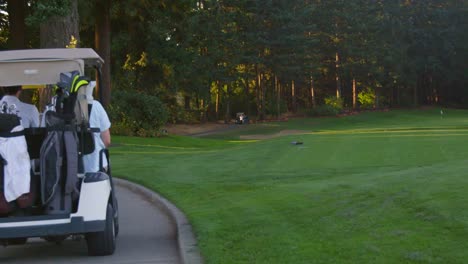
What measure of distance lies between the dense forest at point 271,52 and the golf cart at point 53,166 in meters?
27.3

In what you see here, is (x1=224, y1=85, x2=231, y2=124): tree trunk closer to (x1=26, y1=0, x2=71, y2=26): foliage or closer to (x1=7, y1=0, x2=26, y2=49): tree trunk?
(x1=7, y1=0, x2=26, y2=49): tree trunk

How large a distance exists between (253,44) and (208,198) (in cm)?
6081

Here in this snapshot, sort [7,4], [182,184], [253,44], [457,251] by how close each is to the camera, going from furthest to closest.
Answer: [253,44]
[7,4]
[182,184]
[457,251]

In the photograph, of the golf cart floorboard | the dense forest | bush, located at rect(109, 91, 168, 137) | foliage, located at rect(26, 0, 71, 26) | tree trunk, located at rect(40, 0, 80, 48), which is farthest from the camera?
the dense forest

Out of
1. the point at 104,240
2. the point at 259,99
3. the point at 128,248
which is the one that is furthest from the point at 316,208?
the point at 259,99

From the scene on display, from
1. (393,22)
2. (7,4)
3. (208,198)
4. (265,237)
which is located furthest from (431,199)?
(393,22)

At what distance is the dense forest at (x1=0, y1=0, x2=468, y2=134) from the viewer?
4169 cm

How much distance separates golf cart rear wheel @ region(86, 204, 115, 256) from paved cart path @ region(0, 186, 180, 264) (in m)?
0.09

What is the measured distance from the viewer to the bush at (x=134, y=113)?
133 feet

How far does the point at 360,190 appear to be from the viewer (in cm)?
1211

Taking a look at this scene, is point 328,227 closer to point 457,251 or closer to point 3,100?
point 457,251

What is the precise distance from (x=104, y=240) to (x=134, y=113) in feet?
106

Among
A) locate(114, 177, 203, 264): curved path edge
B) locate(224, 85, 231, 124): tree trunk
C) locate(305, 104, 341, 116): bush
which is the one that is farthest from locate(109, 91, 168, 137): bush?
locate(305, 104, 341, 116): bush

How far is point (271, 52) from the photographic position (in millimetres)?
75812
